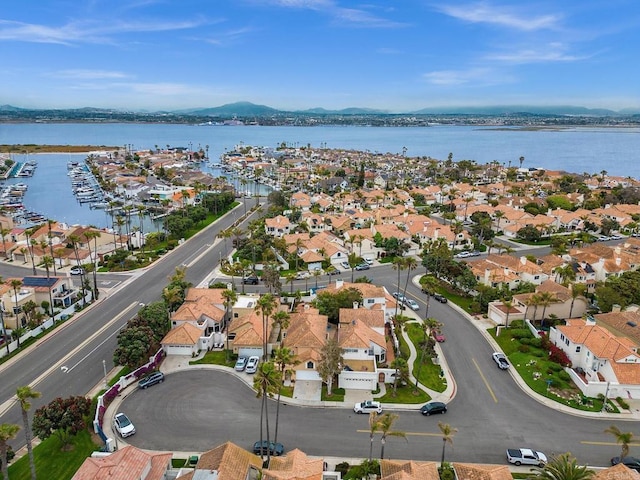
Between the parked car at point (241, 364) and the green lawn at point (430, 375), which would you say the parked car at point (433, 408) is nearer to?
the green lawn at point (430, 375)

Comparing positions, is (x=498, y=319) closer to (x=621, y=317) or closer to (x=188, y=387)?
(x=621, y=317)

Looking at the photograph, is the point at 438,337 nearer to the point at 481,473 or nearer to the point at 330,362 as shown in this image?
the point at 330,362

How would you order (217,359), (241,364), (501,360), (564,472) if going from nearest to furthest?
(564,472), (241,364), (501,360), (217,359)

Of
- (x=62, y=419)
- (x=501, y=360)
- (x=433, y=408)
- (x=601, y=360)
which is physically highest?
(x=601, y=360)

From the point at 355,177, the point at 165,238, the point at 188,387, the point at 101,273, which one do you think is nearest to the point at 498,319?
the point at 188,387

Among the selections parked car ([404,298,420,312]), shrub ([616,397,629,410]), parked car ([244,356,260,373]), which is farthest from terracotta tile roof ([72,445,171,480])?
shrub ([616,397,629,410])

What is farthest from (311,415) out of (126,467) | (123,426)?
(126,467)

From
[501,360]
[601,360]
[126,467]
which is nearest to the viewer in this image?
[126,467]
